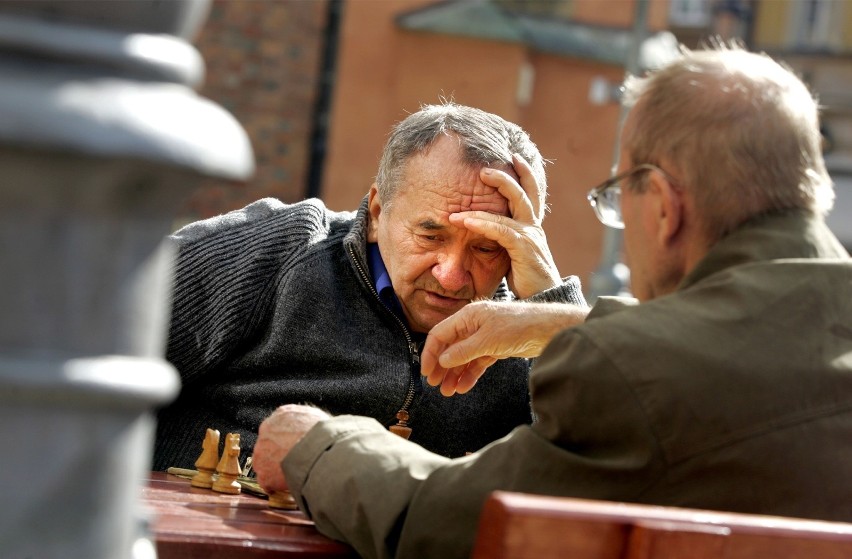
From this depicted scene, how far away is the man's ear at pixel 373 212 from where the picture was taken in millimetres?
4016

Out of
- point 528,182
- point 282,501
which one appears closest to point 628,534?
point 282,501

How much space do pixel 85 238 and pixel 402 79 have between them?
1339 centimetres

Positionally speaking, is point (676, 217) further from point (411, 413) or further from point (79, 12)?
point (411, 413)

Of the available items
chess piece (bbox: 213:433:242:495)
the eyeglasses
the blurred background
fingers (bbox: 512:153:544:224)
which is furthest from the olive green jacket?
the blurred background

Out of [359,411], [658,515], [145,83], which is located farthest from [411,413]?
[145,83]

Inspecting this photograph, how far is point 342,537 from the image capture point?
2338 mm

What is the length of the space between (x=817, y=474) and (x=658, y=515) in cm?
44

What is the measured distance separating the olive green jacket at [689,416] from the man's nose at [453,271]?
158 cm

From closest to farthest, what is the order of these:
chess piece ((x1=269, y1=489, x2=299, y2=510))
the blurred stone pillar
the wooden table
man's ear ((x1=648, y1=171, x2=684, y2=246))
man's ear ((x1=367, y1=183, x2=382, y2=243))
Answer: the blurred stone pillar
the wooden table
man's ear ((x1=648, y1=171, x2=684, y2=246))
chess piece ((x1=269, y1=489, x2=299, y2=510))
man's ear ((x1=367, y1=183, x2=382, y2=243))

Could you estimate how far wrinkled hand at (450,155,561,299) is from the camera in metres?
3.85

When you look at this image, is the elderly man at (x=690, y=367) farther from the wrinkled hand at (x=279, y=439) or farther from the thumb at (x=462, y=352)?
the thumb at (x=462, y=352)

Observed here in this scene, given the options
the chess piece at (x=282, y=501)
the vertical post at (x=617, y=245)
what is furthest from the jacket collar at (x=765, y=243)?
the vertical post at (x=617, y=245)

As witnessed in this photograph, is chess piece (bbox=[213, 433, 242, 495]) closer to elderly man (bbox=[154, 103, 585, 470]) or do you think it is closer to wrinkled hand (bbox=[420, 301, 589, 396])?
wrinkled hand (bbox=[420, 301, 589, 396])

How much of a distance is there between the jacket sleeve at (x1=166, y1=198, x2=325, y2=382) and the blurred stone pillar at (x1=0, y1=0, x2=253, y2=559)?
2.56 m
